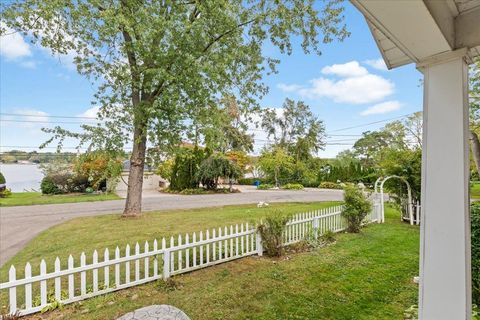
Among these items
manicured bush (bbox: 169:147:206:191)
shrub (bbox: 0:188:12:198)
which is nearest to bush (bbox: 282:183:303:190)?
manicured bush (bbox: 169:147:206:191)

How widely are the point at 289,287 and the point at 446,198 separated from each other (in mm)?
2734

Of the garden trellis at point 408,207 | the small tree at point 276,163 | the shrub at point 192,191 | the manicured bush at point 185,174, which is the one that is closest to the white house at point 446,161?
the garden trellis at point 408,207

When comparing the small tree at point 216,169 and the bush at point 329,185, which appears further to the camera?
the bush at point 329,185

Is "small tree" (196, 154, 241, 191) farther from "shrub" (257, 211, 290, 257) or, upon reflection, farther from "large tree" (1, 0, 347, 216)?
"shrub" (257, 211, 290, 257)

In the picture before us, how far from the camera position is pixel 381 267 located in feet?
14.9

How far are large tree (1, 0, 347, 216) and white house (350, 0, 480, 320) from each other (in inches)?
260

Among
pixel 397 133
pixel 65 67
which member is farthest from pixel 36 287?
pixel 397 133

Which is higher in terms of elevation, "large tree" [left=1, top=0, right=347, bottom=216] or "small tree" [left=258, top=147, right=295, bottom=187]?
"large tree" [left=1, top=0, right=347, bottom=216]

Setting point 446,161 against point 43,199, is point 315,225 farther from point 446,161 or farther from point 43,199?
point 43,199

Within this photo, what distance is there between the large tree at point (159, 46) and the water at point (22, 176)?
1763 cm

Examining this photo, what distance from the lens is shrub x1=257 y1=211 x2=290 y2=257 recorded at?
511 cm

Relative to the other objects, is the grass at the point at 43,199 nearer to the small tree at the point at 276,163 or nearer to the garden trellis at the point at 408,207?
the small tree at the point at 276,163

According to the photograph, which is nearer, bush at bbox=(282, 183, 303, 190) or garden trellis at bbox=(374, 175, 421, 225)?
garden trellis at bbox=(374, 175, 421, 225)

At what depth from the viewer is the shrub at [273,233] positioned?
511 centimetres
